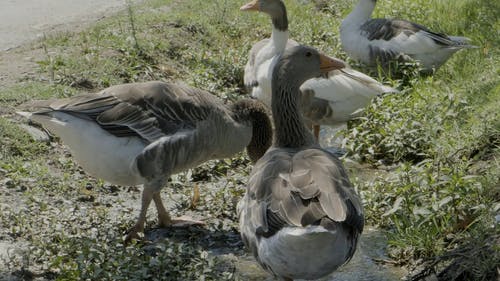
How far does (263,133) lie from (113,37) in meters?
3.44

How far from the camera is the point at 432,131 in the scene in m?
7.60

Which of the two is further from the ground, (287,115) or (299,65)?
(299,65)

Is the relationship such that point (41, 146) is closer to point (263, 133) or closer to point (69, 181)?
point (69, 181)

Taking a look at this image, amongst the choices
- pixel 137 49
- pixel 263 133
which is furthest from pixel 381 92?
pixel 137 49

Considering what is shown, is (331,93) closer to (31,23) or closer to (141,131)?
(141,131)

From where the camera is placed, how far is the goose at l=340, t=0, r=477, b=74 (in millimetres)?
9648

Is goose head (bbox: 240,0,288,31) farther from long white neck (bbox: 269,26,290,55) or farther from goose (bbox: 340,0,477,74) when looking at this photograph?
goose (bbox: 340,0,477,74)

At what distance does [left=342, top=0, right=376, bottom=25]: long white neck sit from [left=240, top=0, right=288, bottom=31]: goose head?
4.75 ft

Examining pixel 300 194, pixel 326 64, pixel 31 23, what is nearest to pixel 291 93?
pixel 326 64

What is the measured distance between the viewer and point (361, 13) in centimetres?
1060

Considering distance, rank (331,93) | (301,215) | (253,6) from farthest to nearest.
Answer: (253,6), (331,93), (301,215)

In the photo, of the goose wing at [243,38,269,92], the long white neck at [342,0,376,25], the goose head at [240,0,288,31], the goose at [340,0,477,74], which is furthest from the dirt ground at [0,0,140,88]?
the goose at [340,0,477,74]

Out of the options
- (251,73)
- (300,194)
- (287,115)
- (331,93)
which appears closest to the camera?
(300,194)

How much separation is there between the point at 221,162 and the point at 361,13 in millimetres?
3638
